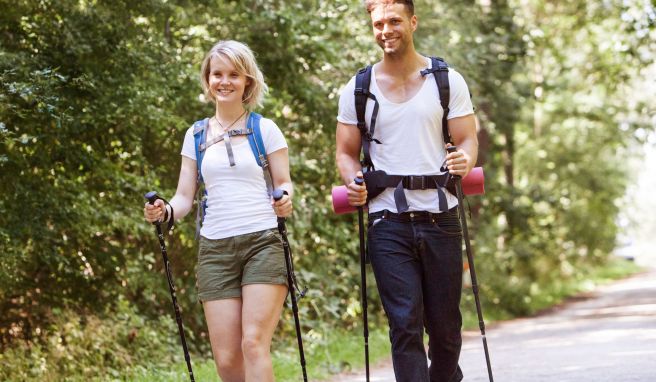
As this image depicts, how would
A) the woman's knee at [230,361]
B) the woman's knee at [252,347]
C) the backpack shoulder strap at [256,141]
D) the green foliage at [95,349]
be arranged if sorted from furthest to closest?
the green foliage at [95,349]
the backpack shoulder strap at [256,141]
the woman's knee at [230,361]
the woman's knee at [252,347]

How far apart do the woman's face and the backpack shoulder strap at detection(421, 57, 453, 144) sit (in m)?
0.96

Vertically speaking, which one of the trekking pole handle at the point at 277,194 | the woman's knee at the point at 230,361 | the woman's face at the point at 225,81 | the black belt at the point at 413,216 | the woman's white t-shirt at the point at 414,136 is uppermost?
the woman's face at the point at 225,81

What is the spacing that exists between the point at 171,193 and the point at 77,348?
5.79ft

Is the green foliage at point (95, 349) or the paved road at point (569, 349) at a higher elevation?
the green foliage at point (95, 349)

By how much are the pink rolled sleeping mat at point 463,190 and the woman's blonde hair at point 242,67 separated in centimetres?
65

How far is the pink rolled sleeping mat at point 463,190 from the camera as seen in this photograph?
5.34 m

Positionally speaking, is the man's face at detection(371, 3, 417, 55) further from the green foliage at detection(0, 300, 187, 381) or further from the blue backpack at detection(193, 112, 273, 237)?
the green foliage at detection(0, 300, 187, 381)

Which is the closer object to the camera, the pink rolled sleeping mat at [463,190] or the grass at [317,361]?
the pink rolled sleeping mat at [463,190]

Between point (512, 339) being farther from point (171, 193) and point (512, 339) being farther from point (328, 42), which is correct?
point (171, 193)

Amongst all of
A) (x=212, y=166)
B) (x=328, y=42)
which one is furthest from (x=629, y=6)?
(x=212, y=166)

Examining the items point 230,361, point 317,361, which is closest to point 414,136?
point 230,361

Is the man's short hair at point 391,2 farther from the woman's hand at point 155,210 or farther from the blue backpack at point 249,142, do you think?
the woman's hand at point 155,210

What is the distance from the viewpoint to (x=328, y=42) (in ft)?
38.3

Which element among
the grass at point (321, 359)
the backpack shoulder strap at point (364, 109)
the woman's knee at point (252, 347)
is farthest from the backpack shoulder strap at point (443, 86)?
the grass at point (321, 359)
